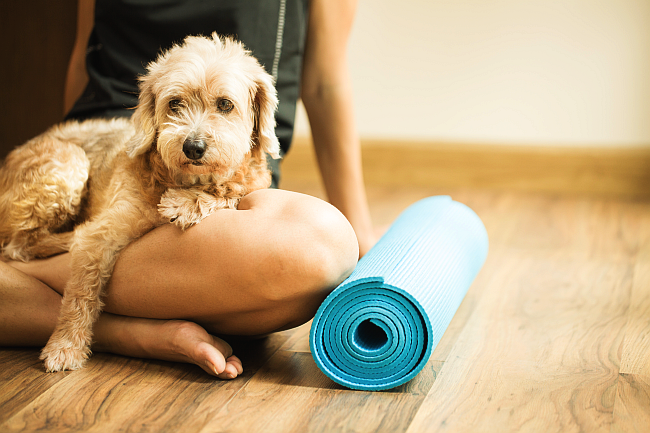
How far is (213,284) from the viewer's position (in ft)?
4.18

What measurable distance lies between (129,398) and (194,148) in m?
0.51

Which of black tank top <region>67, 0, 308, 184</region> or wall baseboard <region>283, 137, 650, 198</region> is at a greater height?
black tank top <region>67, 0, 308, 184</region>

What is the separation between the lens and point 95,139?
1541 millimetres

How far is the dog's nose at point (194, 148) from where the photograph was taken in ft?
3.91

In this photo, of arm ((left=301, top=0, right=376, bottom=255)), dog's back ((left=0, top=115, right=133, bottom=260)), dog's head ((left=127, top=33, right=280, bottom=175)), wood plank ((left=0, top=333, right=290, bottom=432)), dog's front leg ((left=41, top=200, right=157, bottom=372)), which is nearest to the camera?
wood plank ((left=0, top=333, right=290, bottom=432))

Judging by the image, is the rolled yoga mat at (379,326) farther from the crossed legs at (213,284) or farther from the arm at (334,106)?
the arm at (334,106)

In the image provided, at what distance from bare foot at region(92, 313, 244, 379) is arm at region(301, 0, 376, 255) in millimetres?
747

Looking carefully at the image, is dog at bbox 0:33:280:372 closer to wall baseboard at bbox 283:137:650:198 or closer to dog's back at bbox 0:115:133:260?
dog's back at bbox 0:115:133:260

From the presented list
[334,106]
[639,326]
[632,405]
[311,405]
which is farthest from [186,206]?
[639,326]

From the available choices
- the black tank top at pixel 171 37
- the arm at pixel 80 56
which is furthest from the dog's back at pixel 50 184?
the arm at pixel 80 56

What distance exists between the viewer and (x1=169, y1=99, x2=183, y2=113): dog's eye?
1244 mm

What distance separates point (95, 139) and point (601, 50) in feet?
8.98

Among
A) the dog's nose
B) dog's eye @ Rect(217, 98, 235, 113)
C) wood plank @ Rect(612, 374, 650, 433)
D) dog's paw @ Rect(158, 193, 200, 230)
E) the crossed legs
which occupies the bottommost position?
wood plank @ Rect(612, 374, 650, 433)

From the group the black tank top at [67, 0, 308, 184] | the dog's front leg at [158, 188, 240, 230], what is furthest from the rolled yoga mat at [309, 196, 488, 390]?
the black tank top at [67, 0, 308, 184]
